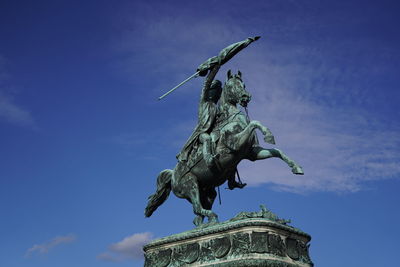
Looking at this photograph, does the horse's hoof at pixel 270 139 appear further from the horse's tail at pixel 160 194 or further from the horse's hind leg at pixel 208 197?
the horse's tail at pixel 160 194

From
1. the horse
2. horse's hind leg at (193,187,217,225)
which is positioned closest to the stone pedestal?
the horse

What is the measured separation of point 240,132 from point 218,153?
31.1 inches

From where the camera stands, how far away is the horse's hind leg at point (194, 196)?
14.7 m

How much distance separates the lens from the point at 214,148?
48.7ft

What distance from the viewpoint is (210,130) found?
1545cm

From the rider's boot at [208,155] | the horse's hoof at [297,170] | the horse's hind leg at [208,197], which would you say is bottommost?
the horse's hoof at [297,170]

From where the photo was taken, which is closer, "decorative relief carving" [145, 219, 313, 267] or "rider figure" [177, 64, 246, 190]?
"decorative relief carving" [145, 219, 313, 267]

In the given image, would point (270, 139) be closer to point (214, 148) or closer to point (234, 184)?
point (214, 148)

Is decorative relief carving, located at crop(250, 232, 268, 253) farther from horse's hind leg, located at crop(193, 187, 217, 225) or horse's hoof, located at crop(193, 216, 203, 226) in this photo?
horse's hind leg, located at crop(193, 187, 217, 225)

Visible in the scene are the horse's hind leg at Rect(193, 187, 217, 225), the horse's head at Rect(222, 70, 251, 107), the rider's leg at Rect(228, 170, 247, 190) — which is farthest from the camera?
the horse's hind leg at Rect(193, 187, 217, 225)

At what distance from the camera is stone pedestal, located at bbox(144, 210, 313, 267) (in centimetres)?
1261

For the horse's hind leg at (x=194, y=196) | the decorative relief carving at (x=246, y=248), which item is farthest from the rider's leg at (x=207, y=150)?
the decorative relief carving at (x=246, y=248)

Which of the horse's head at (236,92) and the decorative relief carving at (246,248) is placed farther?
the horse's head at (236,92)

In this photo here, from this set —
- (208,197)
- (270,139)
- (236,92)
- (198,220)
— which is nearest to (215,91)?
(236,92)
